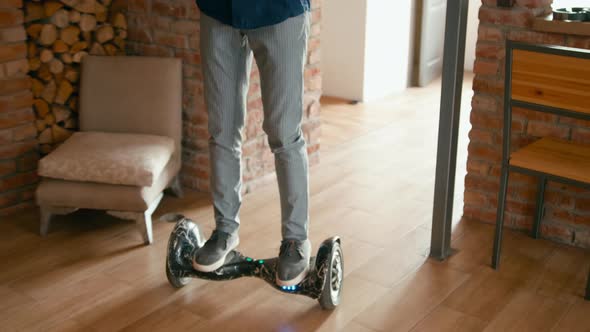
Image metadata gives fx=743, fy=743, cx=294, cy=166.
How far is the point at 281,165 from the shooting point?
2.34 m

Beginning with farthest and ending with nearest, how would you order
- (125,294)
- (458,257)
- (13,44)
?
(13,44) < (458,257) < (125,294)

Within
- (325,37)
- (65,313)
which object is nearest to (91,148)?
(65,313)

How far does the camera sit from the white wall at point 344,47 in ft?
16.0

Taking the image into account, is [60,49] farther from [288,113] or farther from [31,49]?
[288,113]

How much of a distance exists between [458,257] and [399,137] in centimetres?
153

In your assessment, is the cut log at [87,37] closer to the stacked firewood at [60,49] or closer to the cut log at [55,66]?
the stacked firewood at [60,49]

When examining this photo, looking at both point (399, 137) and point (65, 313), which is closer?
point (65, 313)

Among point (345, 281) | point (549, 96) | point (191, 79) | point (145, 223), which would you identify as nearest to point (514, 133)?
point (549, 96)

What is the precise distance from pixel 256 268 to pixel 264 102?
1.80 ft

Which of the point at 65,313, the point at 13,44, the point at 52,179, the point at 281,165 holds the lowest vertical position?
the point at 65,313

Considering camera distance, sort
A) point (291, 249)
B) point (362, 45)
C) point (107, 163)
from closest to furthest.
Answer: point (291, 249) < point (107, 163) < point (362, 45)

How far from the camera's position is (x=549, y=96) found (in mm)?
2352

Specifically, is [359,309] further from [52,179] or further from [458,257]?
[52,179]

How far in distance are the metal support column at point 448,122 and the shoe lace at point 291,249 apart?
616 mm
